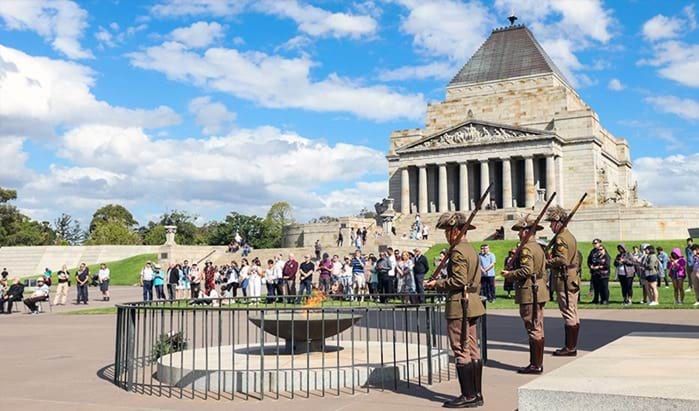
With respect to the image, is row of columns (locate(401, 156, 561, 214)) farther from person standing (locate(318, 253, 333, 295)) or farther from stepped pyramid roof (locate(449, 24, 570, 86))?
person standing (locate(318, 253, 333, 295))

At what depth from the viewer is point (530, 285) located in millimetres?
9922

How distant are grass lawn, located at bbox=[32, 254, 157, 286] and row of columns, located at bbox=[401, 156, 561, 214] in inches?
1061

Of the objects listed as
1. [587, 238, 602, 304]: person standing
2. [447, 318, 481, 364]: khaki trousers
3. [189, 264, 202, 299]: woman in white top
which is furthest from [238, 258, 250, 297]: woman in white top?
[447, 318, 481, 364]: khaki trousers

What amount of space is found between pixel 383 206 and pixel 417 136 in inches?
484

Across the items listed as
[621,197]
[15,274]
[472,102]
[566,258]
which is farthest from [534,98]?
[566,258]

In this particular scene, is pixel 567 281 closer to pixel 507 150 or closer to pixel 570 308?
pixel 570 308

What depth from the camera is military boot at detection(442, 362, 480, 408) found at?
25.5ft

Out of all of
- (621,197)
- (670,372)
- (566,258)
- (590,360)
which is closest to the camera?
(670,372)

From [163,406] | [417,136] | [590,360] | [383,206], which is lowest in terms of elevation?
[163,406]

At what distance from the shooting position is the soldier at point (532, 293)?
9.80 metres

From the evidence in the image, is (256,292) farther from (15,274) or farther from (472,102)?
(472,102)

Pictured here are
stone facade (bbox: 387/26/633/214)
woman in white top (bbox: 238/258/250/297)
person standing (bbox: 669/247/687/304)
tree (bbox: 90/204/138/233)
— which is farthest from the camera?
tree (bbox: 90/204/138/233)

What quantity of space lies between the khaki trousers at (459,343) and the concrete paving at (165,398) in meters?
0.59

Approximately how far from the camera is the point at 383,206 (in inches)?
2589
